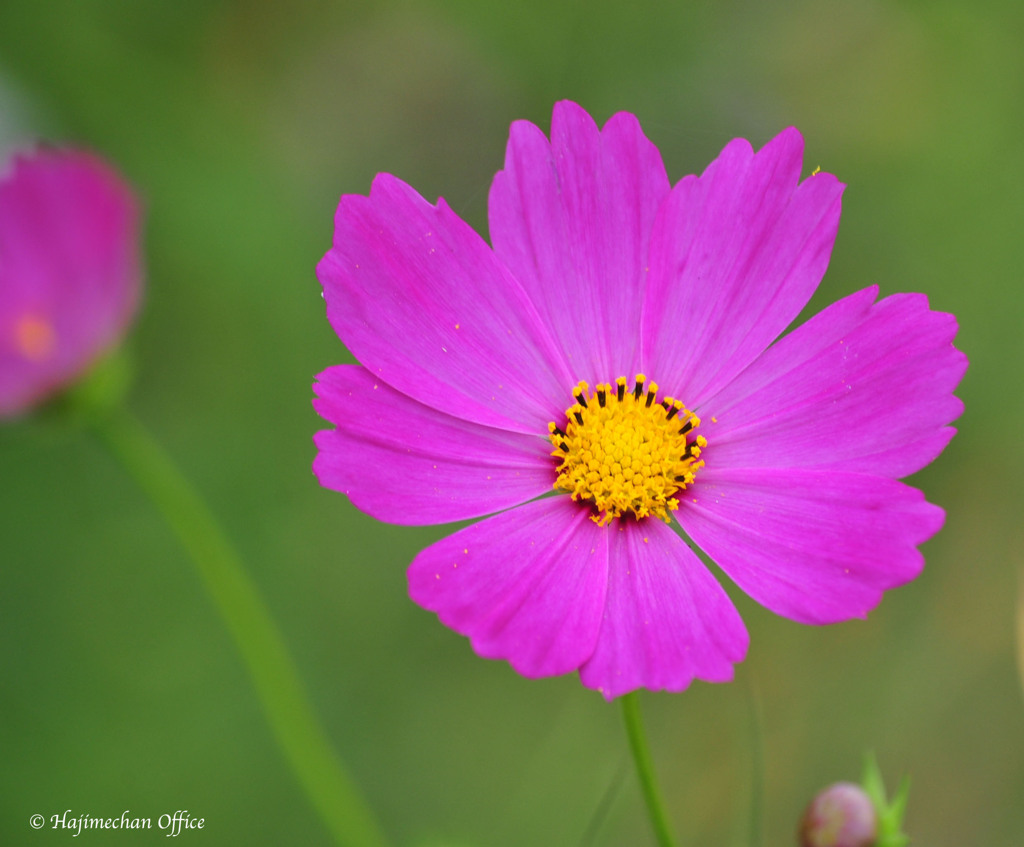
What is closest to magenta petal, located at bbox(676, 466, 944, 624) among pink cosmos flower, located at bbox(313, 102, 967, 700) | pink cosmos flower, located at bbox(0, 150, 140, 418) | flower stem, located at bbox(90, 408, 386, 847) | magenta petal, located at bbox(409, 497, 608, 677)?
pink cosmos flower, located at bbox(313, 102, 967, 700)

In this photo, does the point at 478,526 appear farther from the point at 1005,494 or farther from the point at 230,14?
the point at 230,14

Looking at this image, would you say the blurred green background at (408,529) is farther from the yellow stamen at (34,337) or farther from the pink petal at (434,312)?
the pink petal at (434,312)

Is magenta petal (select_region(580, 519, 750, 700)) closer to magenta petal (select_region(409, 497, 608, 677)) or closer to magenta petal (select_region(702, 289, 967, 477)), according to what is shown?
magenta petal (select_region(409, 497, 608, 677))

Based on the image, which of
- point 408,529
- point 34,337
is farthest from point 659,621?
point 408,529

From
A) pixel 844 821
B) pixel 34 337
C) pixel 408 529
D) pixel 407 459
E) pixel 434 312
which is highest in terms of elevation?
pixel 408 529

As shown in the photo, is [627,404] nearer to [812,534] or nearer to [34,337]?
[812,534]

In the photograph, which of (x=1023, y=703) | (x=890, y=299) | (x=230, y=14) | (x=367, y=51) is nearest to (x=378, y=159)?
(x=367, y=51)
